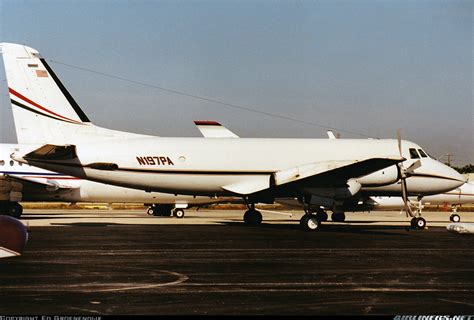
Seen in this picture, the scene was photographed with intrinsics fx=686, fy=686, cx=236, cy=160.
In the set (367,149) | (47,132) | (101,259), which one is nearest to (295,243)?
(101,259)

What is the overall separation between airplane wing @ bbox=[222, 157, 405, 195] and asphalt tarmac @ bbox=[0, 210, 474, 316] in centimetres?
530

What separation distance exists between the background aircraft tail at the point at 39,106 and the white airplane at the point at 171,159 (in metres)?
0.04

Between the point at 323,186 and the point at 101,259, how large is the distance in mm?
15680

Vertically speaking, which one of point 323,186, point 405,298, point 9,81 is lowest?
point 405,298

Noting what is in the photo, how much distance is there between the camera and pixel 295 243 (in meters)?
23.5

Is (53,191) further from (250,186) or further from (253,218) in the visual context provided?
(250,186)

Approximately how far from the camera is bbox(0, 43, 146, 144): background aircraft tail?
30875 mm

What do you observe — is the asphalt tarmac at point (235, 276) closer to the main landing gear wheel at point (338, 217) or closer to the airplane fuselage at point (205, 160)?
the airplane fuselage at point (205, 160)

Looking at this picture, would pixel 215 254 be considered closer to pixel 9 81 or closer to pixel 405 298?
pixel 405 298

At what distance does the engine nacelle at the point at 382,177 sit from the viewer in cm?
3206

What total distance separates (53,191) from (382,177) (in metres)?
20.7

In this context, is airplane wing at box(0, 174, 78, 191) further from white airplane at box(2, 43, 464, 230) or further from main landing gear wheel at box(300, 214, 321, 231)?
main landing gear wheel at box(300, 214, 321, 231)

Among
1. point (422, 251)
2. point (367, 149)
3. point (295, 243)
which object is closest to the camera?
point (422, 251)

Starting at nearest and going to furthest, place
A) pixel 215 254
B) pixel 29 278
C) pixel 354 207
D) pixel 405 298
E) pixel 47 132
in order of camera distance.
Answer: pixel 405 298, pixel 29 278, pixel 215 254, pixel 47 132, pixel 354 207
